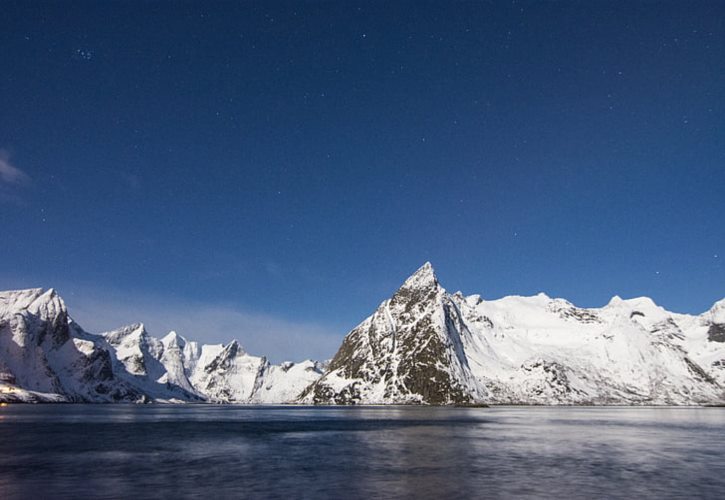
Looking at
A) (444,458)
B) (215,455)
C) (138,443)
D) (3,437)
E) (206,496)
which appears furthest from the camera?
(3,437)

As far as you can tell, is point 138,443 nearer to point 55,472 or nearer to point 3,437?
point 3,437

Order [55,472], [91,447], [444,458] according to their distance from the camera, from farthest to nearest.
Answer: [91,447] → [444,458] → [55,472]

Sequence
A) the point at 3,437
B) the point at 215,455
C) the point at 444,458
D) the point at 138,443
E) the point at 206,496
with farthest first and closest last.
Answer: the point at 3,437
the point at 138,443
the point at 215,455
the point at 444,458
the point at 206,496

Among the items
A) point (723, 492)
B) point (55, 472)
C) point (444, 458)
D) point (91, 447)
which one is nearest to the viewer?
point (723, 492)

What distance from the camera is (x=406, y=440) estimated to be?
238 feet

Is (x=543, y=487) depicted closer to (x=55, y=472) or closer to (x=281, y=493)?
(x=281, y=493)

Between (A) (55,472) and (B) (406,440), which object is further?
(B) (406,440)

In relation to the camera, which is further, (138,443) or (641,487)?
(138,443)

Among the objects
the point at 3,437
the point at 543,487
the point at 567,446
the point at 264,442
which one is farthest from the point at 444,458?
the point at 3,437

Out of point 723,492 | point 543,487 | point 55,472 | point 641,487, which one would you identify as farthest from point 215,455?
point 723,492

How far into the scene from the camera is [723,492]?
3400 centimetres

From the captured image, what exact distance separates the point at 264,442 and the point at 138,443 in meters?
16.1

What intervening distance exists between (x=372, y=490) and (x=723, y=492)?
22.7 meters

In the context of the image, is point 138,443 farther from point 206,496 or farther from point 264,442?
point 206,496
